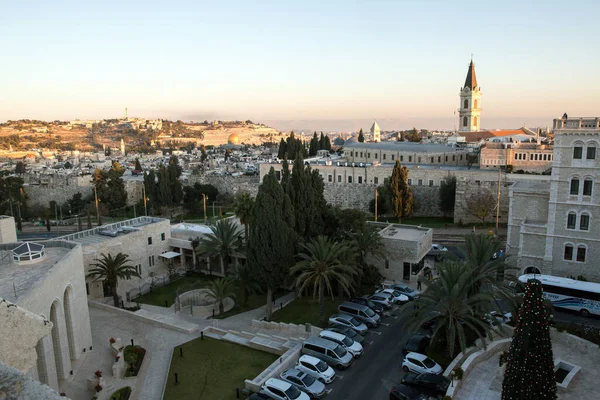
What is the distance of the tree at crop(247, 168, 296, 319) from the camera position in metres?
25.8

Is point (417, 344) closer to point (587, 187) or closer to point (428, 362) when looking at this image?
point (428, 362)

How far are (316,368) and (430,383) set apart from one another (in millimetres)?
4601

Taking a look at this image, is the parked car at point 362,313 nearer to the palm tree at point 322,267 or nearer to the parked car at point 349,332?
the palm tree at point 322,267

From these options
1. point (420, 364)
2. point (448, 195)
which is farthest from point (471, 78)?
point (420, 364)

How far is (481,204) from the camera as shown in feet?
153

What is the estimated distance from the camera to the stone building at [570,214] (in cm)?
2689

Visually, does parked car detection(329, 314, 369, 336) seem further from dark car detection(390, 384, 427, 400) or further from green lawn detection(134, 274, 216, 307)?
green lawn detection(134, 274, 216, 307)

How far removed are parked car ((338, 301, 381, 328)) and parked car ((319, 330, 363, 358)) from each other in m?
2.70

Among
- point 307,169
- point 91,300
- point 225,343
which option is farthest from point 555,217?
point 91,300

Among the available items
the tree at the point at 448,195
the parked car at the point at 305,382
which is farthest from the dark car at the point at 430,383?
the tree at the point at 448,195

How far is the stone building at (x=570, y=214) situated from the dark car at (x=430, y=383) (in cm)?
1579

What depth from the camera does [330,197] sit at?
6141 centimetres

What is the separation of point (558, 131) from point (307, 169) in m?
15.8

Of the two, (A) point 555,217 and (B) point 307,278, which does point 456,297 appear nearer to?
(B) point 307,278
